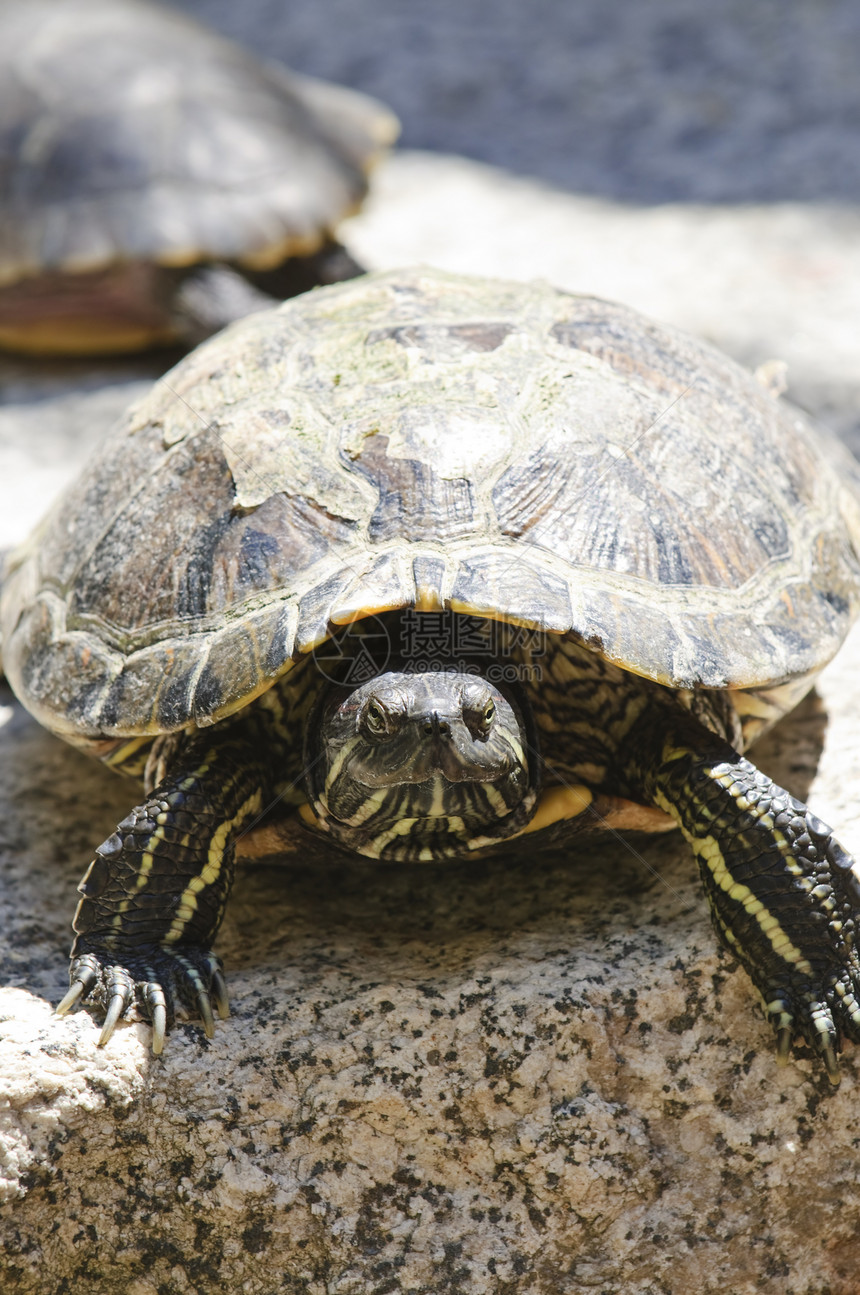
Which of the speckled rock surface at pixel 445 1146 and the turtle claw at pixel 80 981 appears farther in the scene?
the turtle claw at pixel 80 981

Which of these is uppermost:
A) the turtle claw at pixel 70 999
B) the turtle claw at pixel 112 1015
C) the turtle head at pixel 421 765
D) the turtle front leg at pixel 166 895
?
the turtle head at pixel 421 765

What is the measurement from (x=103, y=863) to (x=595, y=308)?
1954 mm

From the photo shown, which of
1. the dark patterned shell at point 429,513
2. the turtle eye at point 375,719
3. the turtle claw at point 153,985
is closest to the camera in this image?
the turtle eye at point 375,719

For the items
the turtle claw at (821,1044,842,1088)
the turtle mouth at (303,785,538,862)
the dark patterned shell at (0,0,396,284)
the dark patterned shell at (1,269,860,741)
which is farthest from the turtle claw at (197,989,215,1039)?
the dark patterned shell at (0,0,396,284)

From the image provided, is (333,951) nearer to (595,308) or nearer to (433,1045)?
(433,1045)

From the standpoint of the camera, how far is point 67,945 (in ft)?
8.75

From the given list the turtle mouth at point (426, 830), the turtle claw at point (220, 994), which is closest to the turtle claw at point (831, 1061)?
the turtle mouth at point (426, 830)

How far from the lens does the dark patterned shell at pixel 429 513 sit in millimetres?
2418

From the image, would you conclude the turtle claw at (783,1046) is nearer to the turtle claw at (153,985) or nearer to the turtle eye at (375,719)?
the turtle eye at (375,719)

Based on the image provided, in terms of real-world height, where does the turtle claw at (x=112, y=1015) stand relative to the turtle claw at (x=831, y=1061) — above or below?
below

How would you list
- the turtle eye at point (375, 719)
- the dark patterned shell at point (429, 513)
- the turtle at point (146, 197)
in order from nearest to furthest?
the turtle eye at point (375, 719) → the dark patterned shell at point (429, 513) → the turtle at point (146, 197)

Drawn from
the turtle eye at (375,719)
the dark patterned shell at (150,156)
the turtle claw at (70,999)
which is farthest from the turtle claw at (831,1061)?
the dark patterned shell at (150,156)

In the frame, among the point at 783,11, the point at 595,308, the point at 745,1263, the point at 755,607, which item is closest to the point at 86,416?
the point at 595,308

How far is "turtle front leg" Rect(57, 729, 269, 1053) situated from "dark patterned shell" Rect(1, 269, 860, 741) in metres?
0.20
